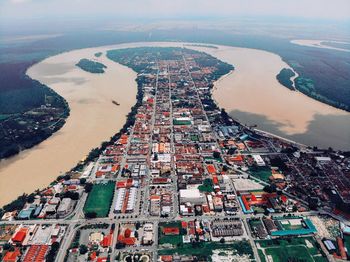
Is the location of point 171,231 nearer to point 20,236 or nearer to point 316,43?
point 20,236

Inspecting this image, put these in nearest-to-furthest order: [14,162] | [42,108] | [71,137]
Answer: [14,162] → [71,137] → [42,108]

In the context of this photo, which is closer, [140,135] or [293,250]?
[293,250]

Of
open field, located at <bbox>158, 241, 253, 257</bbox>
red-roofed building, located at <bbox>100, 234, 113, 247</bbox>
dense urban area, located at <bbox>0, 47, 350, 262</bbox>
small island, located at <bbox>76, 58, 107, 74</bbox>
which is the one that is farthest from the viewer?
small island, located at <bbox>76, 58, 107, 74</bbox>

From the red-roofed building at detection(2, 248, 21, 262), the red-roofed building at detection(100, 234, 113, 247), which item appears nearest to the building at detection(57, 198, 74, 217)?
the red-roofed building at detection(2, 248, 21, 262)

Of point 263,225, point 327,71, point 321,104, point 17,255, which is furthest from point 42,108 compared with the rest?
point 327,71

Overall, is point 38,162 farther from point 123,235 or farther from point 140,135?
point 123,235

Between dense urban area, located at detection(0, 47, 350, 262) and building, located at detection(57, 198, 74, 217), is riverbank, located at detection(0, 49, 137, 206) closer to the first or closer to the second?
dense urban area, located at detection(0, 47, 350, 262)

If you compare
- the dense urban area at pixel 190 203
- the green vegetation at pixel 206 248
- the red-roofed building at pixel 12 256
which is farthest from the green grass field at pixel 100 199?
the green vegetation at pixel 206 248

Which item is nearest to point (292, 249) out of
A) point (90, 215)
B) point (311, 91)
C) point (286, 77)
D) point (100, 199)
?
point (90, 215)
